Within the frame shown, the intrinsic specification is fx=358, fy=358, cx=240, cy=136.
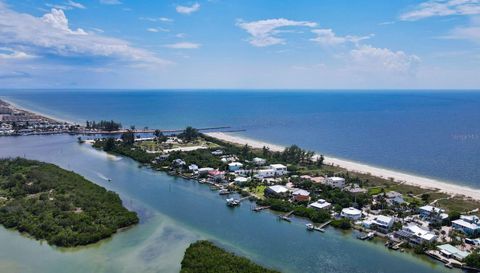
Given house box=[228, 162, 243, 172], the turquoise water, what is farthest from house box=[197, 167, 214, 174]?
the turquoise water

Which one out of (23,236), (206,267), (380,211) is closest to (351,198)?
(380,211)

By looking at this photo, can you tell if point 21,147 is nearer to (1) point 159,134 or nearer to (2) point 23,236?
(1) point 159,134

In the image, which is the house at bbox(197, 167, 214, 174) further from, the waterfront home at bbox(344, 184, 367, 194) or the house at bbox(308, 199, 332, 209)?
the waterfront home at bbox(344, 184, 367, 194)

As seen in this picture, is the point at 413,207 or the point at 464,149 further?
the point at 464,149

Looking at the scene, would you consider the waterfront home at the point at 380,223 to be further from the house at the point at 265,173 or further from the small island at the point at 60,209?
the small island at the point at 60,209

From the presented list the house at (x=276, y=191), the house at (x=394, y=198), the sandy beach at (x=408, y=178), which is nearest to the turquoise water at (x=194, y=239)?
the house at (x=276, y=191)

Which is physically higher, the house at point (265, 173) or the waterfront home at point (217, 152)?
the waterfront home at point (217, 152)

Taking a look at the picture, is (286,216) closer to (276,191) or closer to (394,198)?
(276,191)
